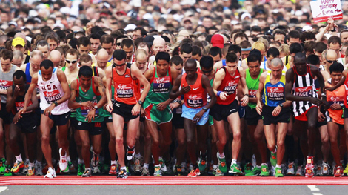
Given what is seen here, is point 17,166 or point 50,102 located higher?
point 50,102

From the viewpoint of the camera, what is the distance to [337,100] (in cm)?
1296

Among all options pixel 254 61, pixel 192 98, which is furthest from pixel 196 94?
pixel 254 61

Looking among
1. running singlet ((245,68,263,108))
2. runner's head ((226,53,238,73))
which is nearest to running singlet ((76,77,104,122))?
runner's head ((226,53,238,73))

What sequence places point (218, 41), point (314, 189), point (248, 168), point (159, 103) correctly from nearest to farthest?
point (314, 189) < point (159, 103) < point (248, 168) < point (218, 41)

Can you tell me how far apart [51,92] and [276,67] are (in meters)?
3.74

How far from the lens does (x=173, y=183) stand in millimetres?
12156

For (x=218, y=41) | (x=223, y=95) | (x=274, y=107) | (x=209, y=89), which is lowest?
(x=274, y=107)

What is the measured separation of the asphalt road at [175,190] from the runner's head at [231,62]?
84.0 inches

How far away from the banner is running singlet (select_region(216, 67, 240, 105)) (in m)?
4.26

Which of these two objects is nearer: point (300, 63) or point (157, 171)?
point (300, 63)

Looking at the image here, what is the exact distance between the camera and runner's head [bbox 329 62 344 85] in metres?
12.8

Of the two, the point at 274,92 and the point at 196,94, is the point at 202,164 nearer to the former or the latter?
the point at 196,94

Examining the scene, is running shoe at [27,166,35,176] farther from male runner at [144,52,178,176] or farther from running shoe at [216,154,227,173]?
running shoe at [216,154,227,173]

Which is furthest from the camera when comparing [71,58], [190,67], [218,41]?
[218,41]
